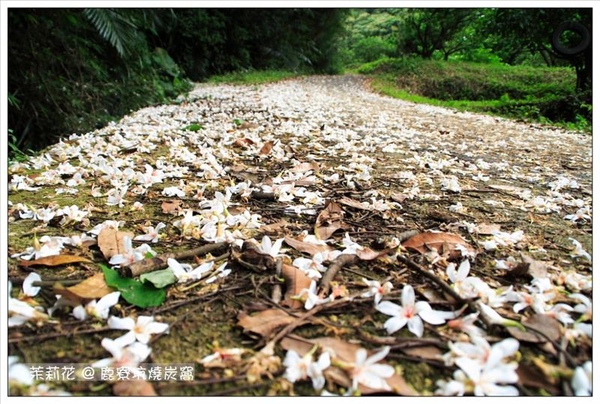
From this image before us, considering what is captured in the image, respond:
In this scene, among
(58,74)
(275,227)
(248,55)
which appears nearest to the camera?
(275,227)

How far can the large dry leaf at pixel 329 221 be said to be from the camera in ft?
5.73

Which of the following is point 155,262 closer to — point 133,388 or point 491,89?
point 133,388

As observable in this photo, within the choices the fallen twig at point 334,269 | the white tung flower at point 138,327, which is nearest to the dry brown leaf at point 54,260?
the white tung flower at point 138,327

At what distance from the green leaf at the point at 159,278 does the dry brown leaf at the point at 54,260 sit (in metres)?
0.33

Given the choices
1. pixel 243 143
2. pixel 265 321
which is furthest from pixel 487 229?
pixel 243 143

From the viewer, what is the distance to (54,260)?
1409mm

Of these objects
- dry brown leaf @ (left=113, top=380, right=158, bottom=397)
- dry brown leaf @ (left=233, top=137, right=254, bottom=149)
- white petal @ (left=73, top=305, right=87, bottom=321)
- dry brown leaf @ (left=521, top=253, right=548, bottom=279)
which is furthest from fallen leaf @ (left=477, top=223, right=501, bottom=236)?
dry brown leaf @ (left=233, top=137, right=254, bottom=149)

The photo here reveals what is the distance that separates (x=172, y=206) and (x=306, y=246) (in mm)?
883

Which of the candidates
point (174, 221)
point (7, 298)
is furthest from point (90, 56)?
point (7, 298)

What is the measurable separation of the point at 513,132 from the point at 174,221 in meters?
5.99

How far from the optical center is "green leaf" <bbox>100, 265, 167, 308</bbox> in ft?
3.89

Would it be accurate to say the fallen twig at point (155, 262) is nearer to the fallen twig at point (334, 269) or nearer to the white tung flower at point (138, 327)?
the white tung flower at point (138, 327)

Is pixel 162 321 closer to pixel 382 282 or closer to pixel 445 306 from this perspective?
pixel 382 282

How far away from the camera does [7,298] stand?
1.12m
